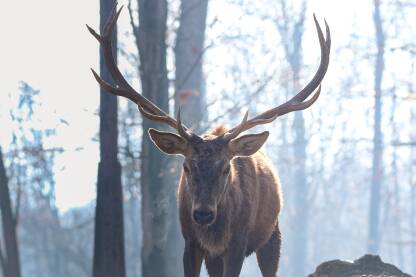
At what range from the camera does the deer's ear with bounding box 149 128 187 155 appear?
7.68 metres

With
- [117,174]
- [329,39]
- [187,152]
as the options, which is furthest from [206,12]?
[187,152]

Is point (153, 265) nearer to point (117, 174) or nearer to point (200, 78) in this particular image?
point (117, 174)

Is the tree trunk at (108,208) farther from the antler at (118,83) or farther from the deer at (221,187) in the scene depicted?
the deer at (221,187)

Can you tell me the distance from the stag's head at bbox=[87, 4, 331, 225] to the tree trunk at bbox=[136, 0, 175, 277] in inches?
161

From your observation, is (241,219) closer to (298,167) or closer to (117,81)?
(117,81)

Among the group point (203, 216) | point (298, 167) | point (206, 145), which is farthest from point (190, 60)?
point (298, 167)

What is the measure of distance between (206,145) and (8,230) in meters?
6.35

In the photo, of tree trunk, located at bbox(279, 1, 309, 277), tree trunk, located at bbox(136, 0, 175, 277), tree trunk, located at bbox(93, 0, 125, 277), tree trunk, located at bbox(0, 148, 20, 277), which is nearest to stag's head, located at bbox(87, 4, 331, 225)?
tree trunk, located at bbox(93, 0, 125, 277)

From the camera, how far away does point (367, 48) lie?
120 feet

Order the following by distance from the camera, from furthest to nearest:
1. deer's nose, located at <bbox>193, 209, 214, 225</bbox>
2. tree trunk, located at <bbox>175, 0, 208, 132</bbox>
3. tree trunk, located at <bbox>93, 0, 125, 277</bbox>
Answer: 1. tree trunk, located at <bbox>175, 0, 208, 132</bbox>
2. tree trunk, located at <bbox>93, 0, 125, 277</bbox>
3. deer's nose, located at <bbox>193, 209, 214, 225</bbox>

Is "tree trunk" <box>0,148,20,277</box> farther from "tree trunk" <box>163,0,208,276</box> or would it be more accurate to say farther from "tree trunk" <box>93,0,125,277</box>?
"tree trunk" <box>163,0,208,276</box>

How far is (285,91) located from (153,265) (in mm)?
25778

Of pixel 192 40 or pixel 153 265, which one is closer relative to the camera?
pixel 153 265

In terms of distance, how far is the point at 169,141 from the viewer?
7754 mm
